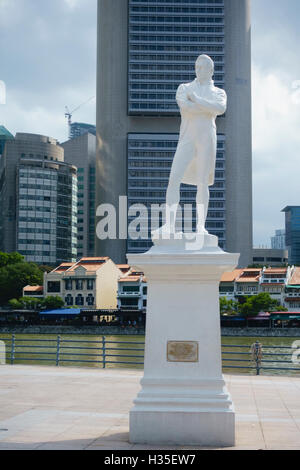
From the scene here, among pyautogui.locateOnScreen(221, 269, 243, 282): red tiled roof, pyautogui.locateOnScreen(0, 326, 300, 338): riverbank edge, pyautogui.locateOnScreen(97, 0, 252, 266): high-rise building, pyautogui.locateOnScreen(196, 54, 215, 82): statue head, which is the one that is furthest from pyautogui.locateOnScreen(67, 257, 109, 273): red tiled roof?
pyautogui.locateOnScreen(196, 54, 215, 82): statue head

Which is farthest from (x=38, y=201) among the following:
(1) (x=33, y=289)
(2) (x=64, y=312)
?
(2) (x=64, y=312)

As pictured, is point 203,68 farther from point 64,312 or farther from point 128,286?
point 128,286

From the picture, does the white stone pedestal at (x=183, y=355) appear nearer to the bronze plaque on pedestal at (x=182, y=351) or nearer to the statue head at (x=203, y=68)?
the bronze plaque on pedestal at (x=182, y=351)

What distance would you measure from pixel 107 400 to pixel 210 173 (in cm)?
529

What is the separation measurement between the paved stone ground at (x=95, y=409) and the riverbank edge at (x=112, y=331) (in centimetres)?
5112

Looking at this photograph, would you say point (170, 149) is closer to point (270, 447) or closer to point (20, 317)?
point (20, 317)

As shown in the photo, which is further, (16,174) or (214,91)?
(16,174)

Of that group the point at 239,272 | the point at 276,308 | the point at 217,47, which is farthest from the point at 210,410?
the point at 217,47

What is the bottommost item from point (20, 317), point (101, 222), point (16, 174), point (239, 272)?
point (20, 317)

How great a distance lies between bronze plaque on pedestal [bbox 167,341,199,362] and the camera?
8.87 meters

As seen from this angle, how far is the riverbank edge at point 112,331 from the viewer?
66375 millimetres

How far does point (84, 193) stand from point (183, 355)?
13482cm

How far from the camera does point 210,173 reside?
998 centimetres

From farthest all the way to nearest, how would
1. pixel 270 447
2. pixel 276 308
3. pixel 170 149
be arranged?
pixel 170 149
pixel 276 308
pixel 270 447
